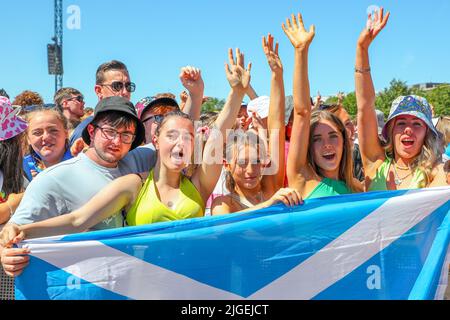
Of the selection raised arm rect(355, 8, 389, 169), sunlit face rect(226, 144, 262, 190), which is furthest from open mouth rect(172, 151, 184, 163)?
raised arm rect(355, 8, 389, 169)

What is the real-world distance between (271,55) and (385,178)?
1.24 m

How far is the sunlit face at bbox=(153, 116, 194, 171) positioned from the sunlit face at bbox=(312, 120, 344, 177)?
0.87 metres

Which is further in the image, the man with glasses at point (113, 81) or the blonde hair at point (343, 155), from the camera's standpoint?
the man with glasses at point (113, 81)

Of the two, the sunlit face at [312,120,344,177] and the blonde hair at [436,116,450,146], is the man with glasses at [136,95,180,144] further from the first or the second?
the blonde hair at [436,116,450,146]

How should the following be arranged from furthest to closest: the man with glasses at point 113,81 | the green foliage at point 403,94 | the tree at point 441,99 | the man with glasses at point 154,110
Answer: the tree at point 441,99 < the green foliage at point 403,94 < the man with glasses at point 113,81 < the man with glasses at point 154,110

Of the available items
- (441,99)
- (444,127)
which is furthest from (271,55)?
(441,99)

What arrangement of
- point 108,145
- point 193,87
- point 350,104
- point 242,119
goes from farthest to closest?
1. point 350,104
2. point 242,119
3. point 193,87
4. point 108,145

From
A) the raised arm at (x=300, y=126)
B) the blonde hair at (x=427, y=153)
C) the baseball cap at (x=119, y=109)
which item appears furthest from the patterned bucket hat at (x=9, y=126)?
the blonde hair at (x=427, y=153)

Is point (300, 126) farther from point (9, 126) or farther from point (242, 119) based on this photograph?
point (9, 126)

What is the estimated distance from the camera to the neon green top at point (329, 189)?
351 centimetres

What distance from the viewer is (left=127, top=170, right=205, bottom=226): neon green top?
3.08m

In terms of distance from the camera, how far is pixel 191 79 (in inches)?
165

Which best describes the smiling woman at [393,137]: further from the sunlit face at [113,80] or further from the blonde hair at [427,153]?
the sunlit face at [113,80]

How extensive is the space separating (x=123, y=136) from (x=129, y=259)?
2.55 feet
